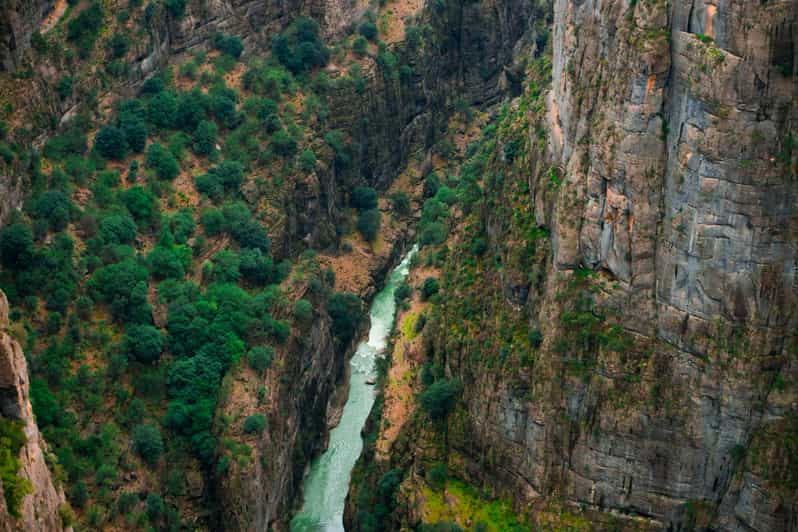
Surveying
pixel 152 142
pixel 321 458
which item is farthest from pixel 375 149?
pixel 321 458

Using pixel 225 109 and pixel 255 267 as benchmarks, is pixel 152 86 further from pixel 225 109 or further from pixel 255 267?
pixel 255 267

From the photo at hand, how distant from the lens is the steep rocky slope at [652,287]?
2694 inches

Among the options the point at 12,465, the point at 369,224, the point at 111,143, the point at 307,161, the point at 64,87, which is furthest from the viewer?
the point at 369,224

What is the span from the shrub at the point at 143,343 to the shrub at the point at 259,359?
258 inches

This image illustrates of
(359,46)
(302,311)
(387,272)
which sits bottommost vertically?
(387,272)

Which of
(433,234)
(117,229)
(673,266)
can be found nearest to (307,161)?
(433,234)

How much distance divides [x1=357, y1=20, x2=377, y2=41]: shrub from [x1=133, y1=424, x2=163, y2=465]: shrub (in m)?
46.1

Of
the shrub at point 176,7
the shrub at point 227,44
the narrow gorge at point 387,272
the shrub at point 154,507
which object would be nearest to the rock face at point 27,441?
the narrow gorge at point 387,272

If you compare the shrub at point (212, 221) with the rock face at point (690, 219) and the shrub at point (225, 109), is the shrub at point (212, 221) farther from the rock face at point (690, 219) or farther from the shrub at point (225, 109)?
the rock face at point (690, 219)

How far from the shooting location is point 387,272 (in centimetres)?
11488

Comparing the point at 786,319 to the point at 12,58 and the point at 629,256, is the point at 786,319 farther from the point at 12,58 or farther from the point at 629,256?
the point at 12,58

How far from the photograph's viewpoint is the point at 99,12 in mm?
100500

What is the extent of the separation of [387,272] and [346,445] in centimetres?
1933

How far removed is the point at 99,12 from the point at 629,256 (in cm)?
4559
